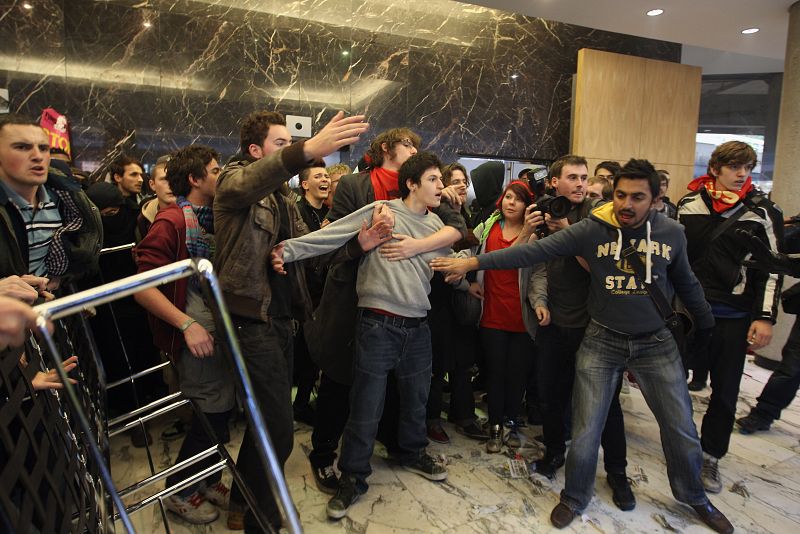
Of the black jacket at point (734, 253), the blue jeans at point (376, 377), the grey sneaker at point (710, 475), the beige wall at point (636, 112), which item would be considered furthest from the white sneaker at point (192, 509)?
the beige wall at point (636, 112)

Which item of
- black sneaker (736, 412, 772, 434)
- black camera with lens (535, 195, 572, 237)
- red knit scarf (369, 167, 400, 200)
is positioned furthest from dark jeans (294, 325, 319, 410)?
black sneaker (736, 412, 772, 434)

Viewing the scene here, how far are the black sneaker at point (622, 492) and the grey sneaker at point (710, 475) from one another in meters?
0.41

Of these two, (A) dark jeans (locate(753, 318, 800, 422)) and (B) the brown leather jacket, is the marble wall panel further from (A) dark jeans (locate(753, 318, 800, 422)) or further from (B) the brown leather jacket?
(A) dark jeans (locate(753, 318, 800, 422))

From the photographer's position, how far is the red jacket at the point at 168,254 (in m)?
1.84

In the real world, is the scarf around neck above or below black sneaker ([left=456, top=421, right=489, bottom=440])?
above

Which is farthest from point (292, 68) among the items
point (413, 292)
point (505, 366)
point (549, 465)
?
point (549, 465)

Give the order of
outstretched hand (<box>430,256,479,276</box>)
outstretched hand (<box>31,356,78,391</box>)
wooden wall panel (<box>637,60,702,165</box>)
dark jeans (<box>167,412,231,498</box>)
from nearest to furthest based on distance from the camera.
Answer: outstretched hand (<box>31,356,78,391</box>) < dark jeans (<box>167,412,231,498</box>) < outstretched hand (<box>430,256,479,276</box>) < wooden wall panel (<box>637,60,702,165</box>)

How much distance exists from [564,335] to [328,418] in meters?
1.23

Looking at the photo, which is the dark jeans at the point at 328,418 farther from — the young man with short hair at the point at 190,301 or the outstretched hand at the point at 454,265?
the outstretched hand at the point at 454,265

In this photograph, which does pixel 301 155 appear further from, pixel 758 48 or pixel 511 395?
pixel 758 48

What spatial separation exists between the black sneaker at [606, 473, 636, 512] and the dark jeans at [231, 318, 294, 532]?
1.54 meters

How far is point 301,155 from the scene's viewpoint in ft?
5.00

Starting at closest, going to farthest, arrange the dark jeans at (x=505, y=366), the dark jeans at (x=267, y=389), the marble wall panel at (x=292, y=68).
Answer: the dark jeans at (x=267, y=389) → the dark jeans at (x=505, y=366) → the marble wall panel at (x=292, y=68)

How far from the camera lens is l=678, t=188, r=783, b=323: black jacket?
231 centimetres
